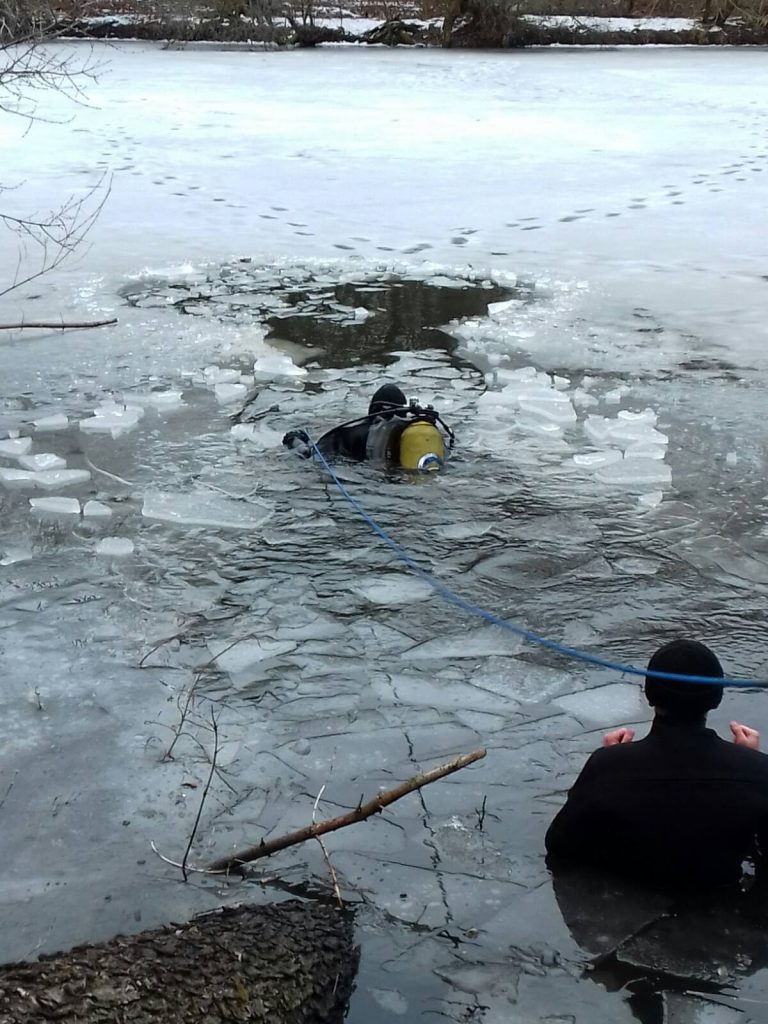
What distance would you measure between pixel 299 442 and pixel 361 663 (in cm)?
212

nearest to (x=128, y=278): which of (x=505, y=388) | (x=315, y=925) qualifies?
(x=505, y=388)

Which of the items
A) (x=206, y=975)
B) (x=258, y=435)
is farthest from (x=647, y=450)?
(x=206, y=975)

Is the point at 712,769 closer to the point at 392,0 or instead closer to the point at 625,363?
the point at 625,363

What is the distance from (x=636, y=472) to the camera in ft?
18.3

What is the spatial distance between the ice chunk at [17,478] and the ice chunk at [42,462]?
0.06 metres

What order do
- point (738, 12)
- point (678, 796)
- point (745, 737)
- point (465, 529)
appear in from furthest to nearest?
point (738, 12) → point (465, 529) → point (745, 737) → point (678, 796)

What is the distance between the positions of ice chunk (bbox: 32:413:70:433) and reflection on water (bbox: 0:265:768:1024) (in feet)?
0.28

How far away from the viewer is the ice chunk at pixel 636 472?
5.52 m

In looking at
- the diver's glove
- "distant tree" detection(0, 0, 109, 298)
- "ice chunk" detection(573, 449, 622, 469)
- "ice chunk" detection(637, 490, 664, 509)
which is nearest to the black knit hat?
"ice chunk" detection(637, 490, 664, 509)

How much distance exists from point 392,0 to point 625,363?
2874cm

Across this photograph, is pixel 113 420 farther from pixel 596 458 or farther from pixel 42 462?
pixel 596 458

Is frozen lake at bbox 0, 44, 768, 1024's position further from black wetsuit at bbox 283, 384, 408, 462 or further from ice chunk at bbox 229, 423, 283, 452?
black wetsuit at bbox 283, 384, 408, 462

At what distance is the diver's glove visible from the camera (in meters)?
5.77

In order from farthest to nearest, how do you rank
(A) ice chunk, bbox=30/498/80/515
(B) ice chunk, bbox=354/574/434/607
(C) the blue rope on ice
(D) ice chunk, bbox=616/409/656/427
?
1. (D) ice chunk, bbox=616/409/656/427
2. (A) ice chunk, bbox=30/498/80/515
3. (B) ice chunk, bbox=354/574/434/607
4. (C) the blue rope on ice
